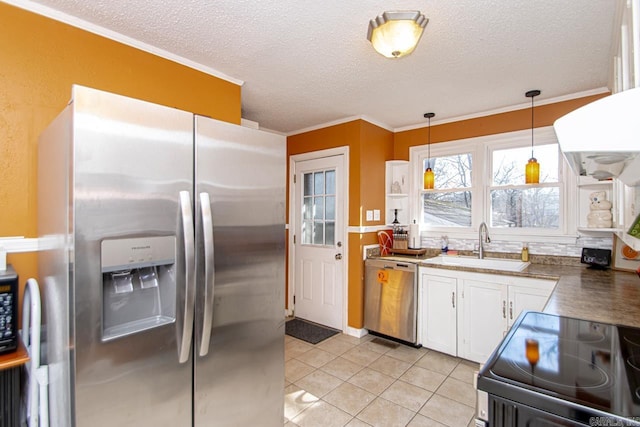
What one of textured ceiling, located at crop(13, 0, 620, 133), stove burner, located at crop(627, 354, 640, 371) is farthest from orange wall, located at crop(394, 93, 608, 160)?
stove burner, located at crop(627, 354, 640, 371)

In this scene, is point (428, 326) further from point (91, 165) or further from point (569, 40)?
point (91, 165)

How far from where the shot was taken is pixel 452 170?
371 cm

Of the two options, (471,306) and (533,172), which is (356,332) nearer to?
(471,306)

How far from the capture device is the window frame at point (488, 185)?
2981 millimetres

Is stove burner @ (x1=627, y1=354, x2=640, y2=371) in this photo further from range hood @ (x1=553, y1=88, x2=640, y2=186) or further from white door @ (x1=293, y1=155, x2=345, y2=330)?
white door @ (x1=293, y1=155, x2=345, y2=330)

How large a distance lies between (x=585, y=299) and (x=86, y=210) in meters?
2.51

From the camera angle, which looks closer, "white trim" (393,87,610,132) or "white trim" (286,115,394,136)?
"white trim" (393,87,610,132)

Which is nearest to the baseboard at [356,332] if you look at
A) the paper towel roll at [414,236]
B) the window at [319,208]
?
the window at [319,208]

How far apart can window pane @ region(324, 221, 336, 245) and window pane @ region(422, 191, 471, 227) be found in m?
1.15

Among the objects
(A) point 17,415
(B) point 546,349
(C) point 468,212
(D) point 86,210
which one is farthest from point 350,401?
(C) point 468,212

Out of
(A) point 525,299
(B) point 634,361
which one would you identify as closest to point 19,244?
(B) point 634,361

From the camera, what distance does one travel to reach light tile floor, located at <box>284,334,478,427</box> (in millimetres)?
2137

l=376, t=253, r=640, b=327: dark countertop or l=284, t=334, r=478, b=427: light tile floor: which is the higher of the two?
l=376, t=253, r=640, b=327: dark countertop

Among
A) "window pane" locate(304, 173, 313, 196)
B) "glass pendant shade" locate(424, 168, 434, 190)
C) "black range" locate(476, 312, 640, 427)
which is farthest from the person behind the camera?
"window pane" locate(304, 173, 313, 196)
